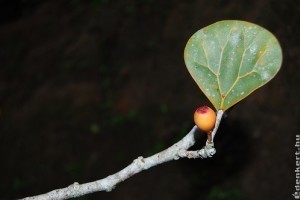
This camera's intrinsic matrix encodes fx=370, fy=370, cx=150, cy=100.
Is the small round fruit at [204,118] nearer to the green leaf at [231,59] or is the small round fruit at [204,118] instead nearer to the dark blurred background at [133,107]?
the green leaf at [231,59]

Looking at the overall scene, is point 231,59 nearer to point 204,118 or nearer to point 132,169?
point 204,118

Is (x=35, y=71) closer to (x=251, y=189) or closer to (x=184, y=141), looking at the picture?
(x=251, y=189)

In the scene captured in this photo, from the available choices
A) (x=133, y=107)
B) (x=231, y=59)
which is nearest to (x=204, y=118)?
(x=231, y=59)

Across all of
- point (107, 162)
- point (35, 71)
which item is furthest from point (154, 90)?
point (35, 71)

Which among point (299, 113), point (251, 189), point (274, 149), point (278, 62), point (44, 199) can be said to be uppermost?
point (278, 62)

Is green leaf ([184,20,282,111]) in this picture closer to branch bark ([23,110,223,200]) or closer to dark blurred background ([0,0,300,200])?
branch bark ([23,110,223,200])

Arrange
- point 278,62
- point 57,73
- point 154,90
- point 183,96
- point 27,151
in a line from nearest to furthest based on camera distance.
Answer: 1. point 278,62
2. point 183,96
3. point 154,90
4. point 27,151
5. point 57,73

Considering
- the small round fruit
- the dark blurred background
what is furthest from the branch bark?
the dark blurred background

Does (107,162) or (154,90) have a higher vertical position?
(154,90)
